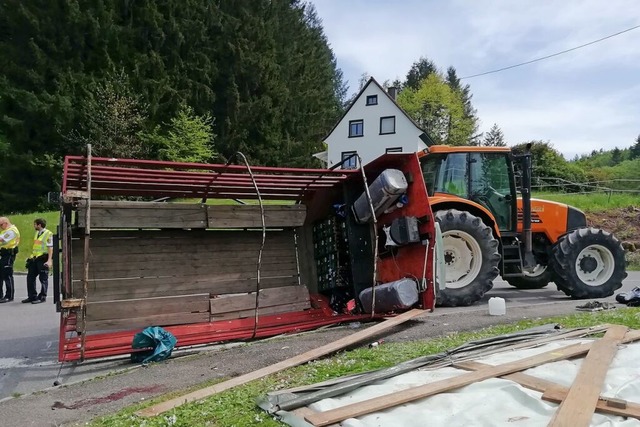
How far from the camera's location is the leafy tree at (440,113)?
58.1m

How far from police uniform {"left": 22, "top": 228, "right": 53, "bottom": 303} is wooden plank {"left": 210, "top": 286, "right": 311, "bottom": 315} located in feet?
19.2

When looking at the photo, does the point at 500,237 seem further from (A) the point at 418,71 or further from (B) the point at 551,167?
(A) the point at 418,71

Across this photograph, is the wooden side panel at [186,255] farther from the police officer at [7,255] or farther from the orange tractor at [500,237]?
the police officer at [7,255]

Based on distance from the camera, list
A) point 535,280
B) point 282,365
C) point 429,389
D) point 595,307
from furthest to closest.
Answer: point 535,280, point 595,307, point 282,365, point 429,389

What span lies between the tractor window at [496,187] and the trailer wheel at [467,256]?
803 millimetres

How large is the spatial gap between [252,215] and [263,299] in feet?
3.80

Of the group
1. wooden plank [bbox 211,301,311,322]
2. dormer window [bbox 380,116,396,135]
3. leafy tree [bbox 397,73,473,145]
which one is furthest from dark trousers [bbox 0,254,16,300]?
leafy tree [bbox 397,73,473,145]

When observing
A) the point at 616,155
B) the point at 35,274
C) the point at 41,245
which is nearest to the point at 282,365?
the point at 35,274

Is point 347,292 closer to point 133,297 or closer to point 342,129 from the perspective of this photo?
point 133,297

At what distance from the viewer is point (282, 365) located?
502 cm

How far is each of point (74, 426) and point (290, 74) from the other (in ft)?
127

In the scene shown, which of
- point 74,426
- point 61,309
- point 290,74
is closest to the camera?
point 74,426

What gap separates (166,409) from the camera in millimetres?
3953

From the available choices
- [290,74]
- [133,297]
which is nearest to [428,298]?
[133,297]
